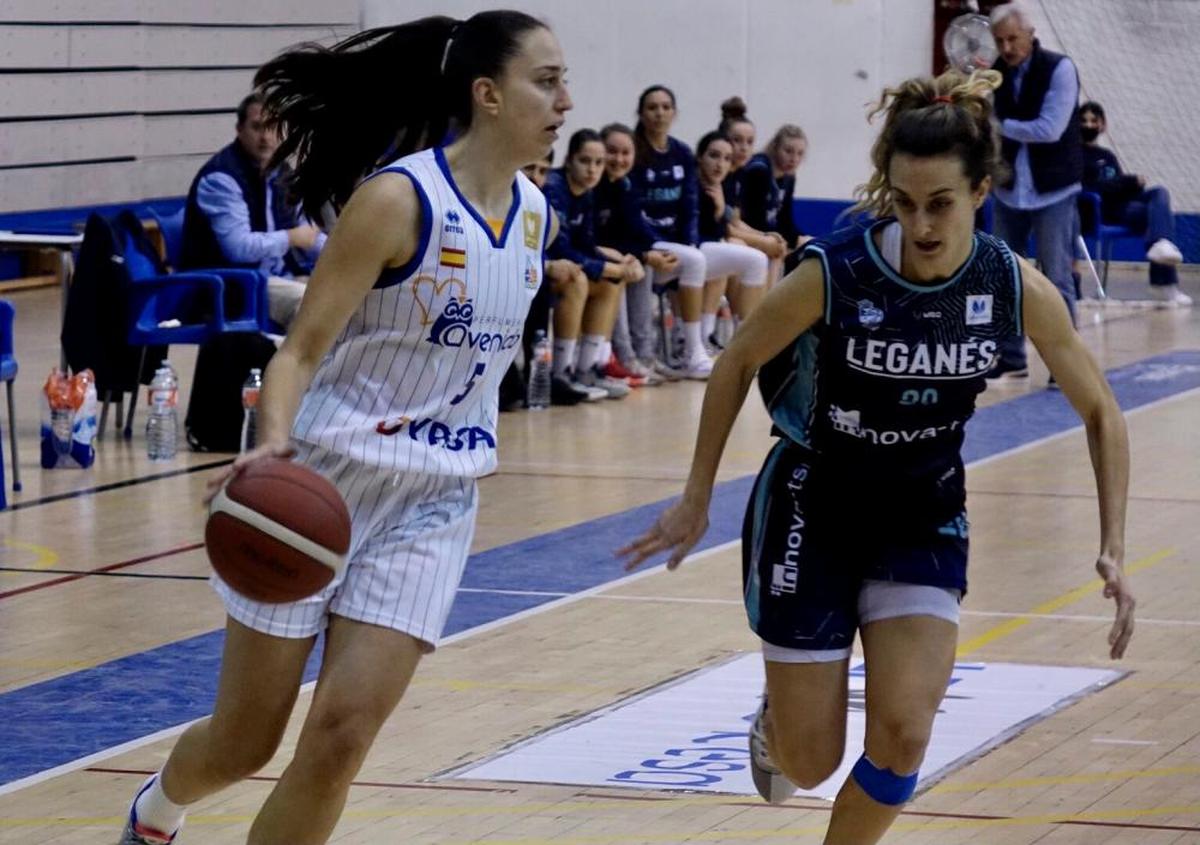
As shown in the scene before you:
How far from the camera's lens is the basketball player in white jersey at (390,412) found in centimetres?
362

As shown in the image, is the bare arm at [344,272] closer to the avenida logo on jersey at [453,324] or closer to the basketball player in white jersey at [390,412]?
the basketball player in white jersey at [390,412]

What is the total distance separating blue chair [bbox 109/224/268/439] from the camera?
1025cm

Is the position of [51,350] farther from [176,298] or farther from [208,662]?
[208,662]

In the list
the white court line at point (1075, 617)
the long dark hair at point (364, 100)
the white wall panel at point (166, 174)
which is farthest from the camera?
the white wall panel at point (166, 174)

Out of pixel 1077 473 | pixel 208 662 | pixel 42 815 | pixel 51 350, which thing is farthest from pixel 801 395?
pixel 51 350

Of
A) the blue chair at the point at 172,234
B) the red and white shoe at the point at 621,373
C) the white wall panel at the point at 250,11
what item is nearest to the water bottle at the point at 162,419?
the blue chair at the point at 172,234

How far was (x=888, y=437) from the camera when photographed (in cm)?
403

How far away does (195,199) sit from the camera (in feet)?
33.9

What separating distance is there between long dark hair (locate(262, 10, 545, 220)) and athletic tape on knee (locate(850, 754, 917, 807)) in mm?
1400

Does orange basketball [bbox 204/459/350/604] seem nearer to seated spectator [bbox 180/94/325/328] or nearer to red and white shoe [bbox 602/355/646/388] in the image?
seated spectator [bbox 180/94/325/328]

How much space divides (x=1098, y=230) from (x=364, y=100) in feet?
45.1

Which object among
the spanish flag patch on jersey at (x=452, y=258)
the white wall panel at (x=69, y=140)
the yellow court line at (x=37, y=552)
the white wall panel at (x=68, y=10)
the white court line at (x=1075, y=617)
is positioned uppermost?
the white wall panel at (x=68, y=10)

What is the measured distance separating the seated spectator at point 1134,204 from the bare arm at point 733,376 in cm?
1391

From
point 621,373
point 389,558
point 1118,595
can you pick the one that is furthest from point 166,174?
point 1118,595
